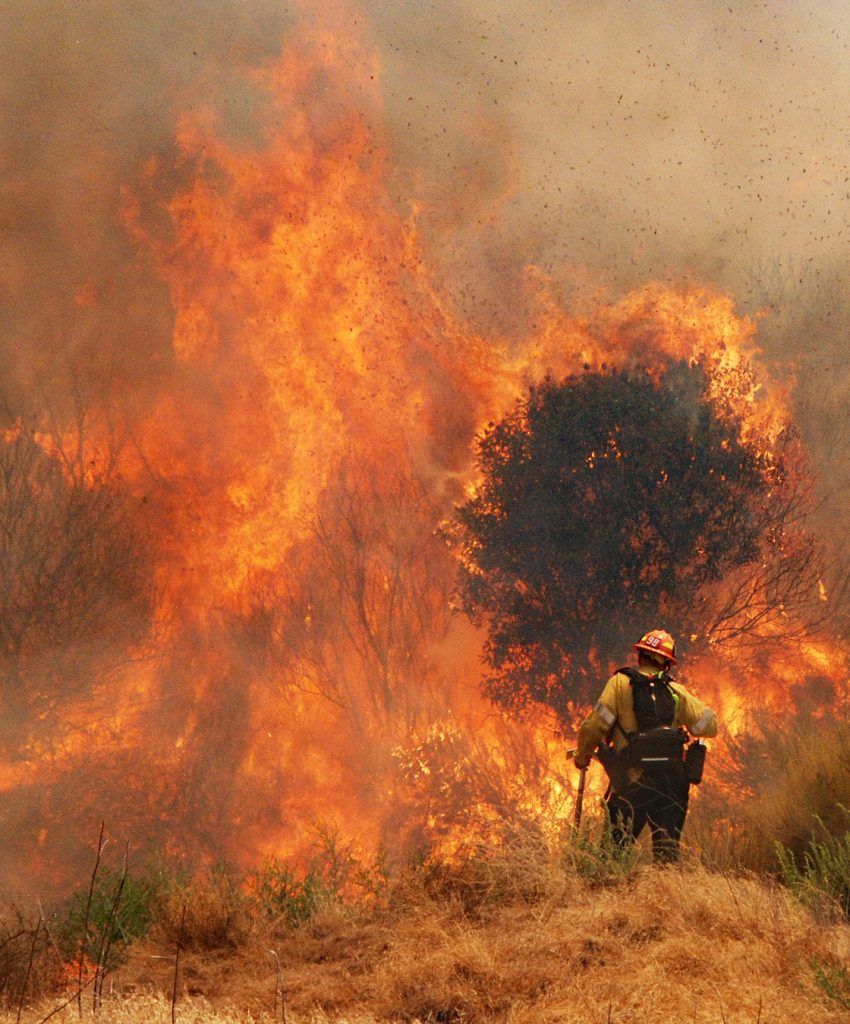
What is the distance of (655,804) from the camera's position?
9.31 m

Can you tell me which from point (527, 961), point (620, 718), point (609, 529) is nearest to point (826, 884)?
point (527, 961)

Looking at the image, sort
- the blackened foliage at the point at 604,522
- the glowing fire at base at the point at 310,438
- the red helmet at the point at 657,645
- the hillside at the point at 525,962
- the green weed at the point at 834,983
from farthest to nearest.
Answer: the glowing fire at base at the point at 310,438
the blackened foliage at the point at 604,522
the red helmet at the point at 657,645
the hillside at the point at 525,962
the green weed at the point at 834,983

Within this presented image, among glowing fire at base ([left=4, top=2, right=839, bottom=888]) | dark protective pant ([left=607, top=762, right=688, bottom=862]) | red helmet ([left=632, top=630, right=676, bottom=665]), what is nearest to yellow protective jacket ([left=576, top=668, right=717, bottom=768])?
red helmet ([left=632, top=630, right=676, bottom=665])

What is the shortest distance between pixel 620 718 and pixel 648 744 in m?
0.28

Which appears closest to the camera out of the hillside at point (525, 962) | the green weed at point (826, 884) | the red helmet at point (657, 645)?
the hillside at point (525, 962)

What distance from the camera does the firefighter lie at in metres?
9.21

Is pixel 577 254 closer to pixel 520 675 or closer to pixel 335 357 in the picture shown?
pixel 335 357

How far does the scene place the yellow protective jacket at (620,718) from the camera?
920cm

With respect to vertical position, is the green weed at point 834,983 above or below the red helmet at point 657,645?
below

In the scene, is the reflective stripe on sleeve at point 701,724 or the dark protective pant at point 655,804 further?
the reflective stripe on sleeve at point 701,724

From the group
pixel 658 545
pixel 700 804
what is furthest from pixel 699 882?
pixel 658 545

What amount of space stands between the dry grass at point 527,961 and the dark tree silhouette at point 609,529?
53.8 ft

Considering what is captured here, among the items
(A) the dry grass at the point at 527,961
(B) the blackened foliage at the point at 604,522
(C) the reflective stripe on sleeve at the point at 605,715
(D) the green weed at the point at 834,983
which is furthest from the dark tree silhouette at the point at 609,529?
(D) the green weed at the point at 834,983

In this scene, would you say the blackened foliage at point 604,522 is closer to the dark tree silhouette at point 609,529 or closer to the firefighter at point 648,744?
the dark tree silhouette at point 609,529
